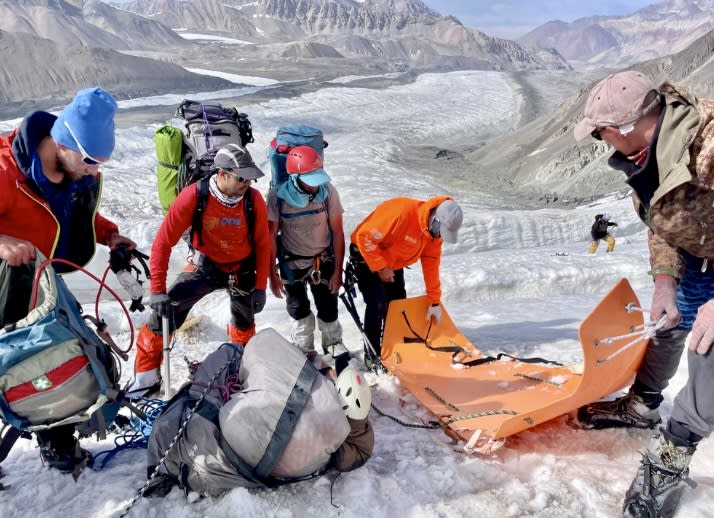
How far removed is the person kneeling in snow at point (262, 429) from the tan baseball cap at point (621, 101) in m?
1.46

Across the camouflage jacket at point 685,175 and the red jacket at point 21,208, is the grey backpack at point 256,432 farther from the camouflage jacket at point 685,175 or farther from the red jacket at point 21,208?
the camouflage jacket at point 685,175

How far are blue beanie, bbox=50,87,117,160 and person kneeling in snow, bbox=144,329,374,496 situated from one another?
1.13 meters

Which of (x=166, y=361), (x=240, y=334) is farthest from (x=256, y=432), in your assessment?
(x=240, y=334)

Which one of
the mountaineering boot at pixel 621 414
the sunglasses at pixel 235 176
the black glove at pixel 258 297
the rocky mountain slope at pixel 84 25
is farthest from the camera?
the rocky mountain slope at pixel 84 25

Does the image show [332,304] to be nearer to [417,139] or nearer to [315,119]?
[417,139]

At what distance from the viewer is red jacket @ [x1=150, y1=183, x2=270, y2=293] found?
3.33 meters

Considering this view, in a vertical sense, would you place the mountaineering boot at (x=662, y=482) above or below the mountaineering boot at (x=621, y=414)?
above

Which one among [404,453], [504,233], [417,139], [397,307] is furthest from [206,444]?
[417,139]

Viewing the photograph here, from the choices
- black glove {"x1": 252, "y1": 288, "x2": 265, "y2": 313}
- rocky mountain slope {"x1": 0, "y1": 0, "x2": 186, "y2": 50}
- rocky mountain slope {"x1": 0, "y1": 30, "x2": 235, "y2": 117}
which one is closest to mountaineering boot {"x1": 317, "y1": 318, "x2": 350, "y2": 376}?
black glove {"x1": 252, "y1": 288, "x2": 265, "y2": 313}

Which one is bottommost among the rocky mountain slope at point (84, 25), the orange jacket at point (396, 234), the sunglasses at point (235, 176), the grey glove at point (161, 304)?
the grey glove at point (161, 304)

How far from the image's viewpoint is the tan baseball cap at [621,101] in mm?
2047

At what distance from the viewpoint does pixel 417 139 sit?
79.9ft

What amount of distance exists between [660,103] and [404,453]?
75.4 inches

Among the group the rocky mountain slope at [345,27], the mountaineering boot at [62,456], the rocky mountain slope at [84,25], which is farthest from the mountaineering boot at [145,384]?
the rocky mountain slope at [345,27]
